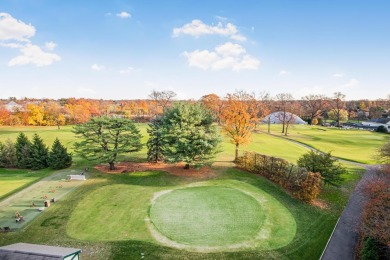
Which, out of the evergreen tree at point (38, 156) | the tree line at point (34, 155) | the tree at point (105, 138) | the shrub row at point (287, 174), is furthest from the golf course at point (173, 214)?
the evergreen tree at point (38, 156)

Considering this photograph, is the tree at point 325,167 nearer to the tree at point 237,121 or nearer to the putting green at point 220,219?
the putting green at point 220,219

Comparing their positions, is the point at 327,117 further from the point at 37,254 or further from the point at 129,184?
the point at 37,254

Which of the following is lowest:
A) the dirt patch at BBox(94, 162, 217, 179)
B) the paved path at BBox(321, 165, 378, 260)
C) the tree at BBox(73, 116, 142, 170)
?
the paved path at BBox(321, 165, 378, 260)

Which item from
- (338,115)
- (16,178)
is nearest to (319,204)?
(16,178)

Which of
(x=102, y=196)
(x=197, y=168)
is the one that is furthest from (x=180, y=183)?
(x=102, y=196)

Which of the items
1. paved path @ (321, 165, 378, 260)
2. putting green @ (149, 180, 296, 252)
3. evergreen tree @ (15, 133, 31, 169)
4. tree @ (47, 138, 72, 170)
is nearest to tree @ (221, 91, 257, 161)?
putting green @ (149, 180, 296, 252)

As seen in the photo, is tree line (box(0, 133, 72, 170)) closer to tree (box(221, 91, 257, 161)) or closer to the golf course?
the golf course
